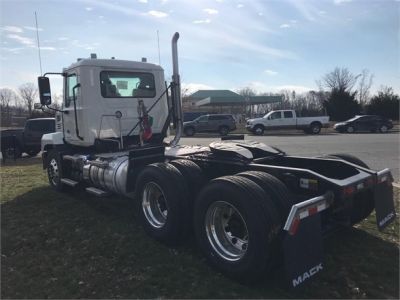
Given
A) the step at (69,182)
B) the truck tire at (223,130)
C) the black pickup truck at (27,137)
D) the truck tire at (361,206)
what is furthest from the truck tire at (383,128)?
the truck tire at (361,206)

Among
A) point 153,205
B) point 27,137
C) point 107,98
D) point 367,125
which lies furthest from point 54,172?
point 367,125

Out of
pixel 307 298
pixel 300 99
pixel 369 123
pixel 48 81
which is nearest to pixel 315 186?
pixel 307 298

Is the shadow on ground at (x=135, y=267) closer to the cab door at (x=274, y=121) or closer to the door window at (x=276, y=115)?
the cab door at (x=274, y=121)

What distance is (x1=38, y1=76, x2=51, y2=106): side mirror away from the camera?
751cm

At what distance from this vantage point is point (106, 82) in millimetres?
7566

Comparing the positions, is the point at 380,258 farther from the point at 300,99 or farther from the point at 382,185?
the point at 300,99

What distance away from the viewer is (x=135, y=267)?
4.35 meters

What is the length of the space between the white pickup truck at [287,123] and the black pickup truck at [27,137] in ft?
62.6

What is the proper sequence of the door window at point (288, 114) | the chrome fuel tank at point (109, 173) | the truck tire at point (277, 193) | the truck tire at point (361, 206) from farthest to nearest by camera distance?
1. the door window at point (288, 114)
2. the chrome fuel tank at point (109, 173)
3. the truck tire at point (361, 206)
4. the truck tire at point (277, 193)

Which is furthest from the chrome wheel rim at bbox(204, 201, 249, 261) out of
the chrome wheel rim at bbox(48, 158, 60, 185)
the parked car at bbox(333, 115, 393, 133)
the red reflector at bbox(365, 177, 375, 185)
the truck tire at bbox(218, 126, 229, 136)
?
the parked car at bbox(333, 115, 393, 133)

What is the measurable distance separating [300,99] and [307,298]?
321ft

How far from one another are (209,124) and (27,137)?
19127 millimetres

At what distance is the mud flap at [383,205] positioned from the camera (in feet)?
14.4

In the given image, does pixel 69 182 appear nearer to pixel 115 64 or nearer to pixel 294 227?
pixel 115 64
